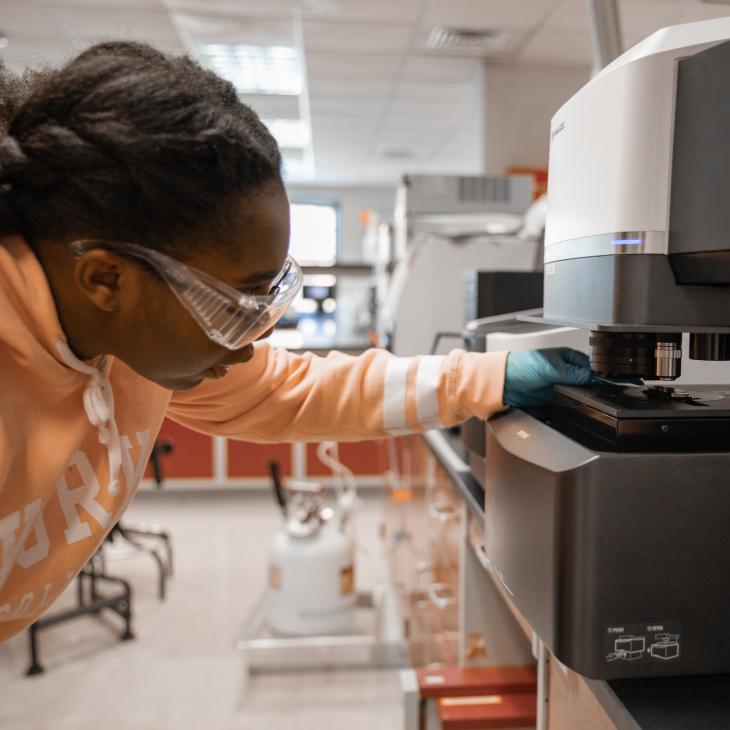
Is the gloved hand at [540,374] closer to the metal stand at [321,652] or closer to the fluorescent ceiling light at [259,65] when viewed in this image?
the metal stand at [321,652]

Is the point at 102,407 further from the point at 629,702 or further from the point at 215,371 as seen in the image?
the point at 629,702

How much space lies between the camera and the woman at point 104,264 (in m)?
0.65

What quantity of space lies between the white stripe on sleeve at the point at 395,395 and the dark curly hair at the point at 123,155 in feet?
1.54

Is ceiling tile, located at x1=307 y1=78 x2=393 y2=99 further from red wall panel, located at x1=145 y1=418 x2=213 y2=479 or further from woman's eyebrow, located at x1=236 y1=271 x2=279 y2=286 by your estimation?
woman's eyebrow, located at x1=236 y1=271 x2=279 y2=286

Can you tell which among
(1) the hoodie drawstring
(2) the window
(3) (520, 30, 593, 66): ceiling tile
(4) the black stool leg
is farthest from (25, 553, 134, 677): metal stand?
(2) the window

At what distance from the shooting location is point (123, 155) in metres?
0.64

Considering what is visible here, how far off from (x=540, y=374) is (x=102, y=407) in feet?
1.88

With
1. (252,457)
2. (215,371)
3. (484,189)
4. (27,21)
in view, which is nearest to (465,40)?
(484,189)

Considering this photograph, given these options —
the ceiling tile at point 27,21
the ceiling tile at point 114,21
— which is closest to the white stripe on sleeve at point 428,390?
the ceiling tile at point 114,21

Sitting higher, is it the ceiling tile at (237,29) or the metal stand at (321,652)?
the ceiling tile at (237,29)

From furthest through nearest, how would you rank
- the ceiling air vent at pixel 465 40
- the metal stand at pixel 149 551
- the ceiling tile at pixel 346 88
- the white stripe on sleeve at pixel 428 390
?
the ceiling tile at pixel 346 88 < the ceiling air vent at pixel 465 40 < the metal stand at pixel 149 551 < the white stripe on sleeve at pixel 428 390

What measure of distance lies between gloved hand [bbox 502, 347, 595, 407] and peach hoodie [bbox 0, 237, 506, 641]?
2cm

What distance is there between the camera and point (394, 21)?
138 inches

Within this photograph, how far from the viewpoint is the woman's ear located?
0.66 metres
